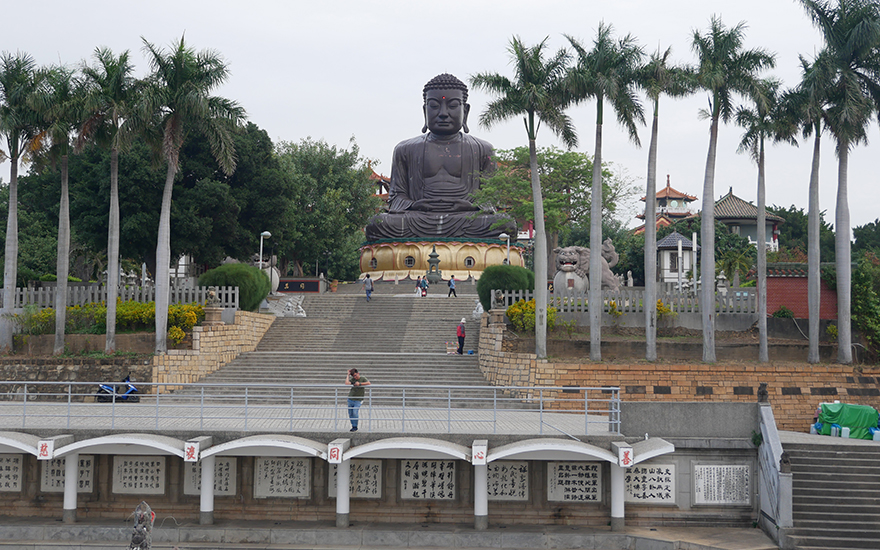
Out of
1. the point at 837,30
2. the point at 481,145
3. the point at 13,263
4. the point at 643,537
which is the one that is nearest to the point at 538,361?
the point at 643,537

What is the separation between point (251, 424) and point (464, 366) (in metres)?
8.70

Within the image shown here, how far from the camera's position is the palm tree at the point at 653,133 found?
20750mm

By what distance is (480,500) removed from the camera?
1460 cm

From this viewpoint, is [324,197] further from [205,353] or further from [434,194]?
[205,353]

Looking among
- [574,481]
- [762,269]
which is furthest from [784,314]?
[574,481]

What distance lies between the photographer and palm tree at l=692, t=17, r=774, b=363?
20859mm

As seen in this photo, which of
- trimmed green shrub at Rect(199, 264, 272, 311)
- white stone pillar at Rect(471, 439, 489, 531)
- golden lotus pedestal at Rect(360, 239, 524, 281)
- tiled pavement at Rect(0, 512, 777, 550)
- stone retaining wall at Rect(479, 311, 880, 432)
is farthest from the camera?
golden lotus pedestal at Rect(360, 239, 524, 281)

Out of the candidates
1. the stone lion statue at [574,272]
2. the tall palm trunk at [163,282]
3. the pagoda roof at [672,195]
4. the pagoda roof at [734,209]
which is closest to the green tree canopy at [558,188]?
the stone lion statue at [574,272]

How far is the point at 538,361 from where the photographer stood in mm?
20266

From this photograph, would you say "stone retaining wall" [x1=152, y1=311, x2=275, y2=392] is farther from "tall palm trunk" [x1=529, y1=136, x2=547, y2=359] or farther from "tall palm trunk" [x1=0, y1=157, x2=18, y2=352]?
"tall palm trunk" [x1=529, y1=136, x2=547, y2=359]

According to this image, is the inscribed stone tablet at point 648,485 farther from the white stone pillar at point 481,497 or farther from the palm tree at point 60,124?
the palm tree at point 60,124

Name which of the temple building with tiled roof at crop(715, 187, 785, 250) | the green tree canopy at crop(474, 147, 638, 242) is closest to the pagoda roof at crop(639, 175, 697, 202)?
the temple building with tiled roof at crop(715, 187, 785, 250)

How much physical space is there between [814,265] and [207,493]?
15690 millimetres

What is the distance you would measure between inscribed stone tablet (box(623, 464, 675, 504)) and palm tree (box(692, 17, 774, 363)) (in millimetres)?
6183
